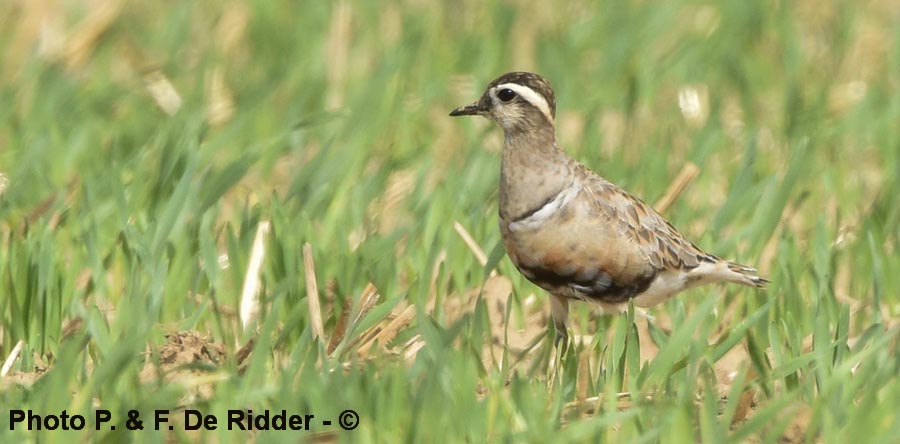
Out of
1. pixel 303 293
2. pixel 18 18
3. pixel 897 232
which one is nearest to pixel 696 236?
pixel 897 232

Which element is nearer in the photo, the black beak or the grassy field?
the grassy field

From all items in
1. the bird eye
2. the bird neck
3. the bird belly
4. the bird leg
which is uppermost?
the bird eye

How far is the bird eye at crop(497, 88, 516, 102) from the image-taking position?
5.68 meters

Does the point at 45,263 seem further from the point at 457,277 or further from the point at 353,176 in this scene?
the point at 353,176

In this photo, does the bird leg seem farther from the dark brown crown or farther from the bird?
the dark brown crown

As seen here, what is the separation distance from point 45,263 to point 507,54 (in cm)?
432

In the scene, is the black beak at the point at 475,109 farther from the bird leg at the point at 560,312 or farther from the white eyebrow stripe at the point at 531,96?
the bird leg at the point at 560,312

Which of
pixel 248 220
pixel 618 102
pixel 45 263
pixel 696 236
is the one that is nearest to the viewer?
pixel 45 263

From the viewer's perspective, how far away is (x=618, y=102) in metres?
8.55

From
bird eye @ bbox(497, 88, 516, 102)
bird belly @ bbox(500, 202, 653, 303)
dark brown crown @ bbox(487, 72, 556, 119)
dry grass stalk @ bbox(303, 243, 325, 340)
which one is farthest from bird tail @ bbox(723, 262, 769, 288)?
dry grass stalk @ bbox(303, 243, 325, 340)

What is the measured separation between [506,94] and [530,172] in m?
0.30

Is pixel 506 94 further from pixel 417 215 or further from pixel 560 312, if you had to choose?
pixel 417 215

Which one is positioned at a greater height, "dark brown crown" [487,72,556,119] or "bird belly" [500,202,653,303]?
"dark brown crown" [487,72,556,119]

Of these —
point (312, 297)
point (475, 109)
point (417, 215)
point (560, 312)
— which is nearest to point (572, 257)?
point (560, 312)
